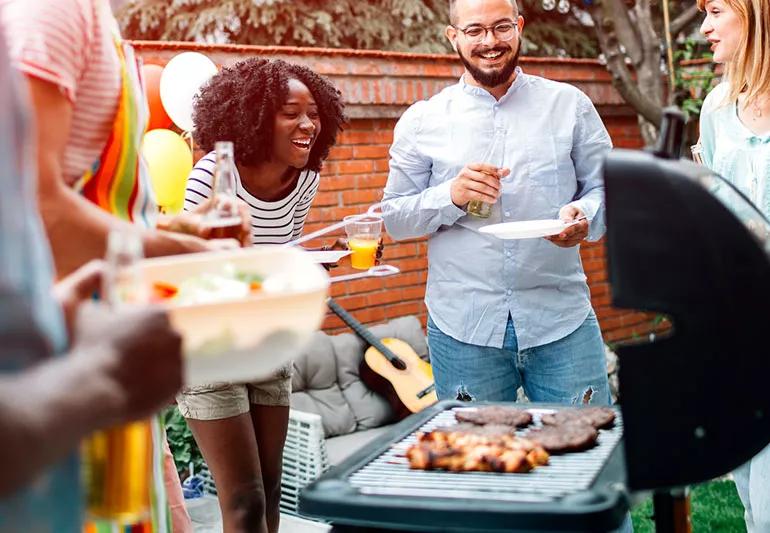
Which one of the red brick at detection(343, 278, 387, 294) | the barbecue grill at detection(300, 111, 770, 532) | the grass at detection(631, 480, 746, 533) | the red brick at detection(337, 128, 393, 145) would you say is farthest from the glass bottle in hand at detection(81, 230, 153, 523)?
the red brick at detection(337, 128, 393, 145)

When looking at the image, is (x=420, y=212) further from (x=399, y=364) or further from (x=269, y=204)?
(x=399, y=364)

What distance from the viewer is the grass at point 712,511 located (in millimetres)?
4746

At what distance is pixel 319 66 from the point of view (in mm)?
5906

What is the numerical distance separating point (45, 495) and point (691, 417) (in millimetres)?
1117

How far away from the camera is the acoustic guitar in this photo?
18.6 ft

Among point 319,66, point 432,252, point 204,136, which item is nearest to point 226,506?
point 432,252

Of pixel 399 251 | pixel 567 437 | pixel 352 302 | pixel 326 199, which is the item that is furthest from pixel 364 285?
pixel 567 437

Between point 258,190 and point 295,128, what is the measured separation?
0.86 feet

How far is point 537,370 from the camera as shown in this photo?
11.2 ft

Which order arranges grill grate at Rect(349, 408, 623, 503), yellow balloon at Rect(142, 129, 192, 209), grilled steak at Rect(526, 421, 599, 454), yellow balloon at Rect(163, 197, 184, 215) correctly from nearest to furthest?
grill grate at Rect(349, 408, 623, 503) → grilled steak at Rect(526, 421, 599, 454) → yellow balloon at Rect(142, 129, 192, 209) → yellow balloon at Rect(163, 197, 184, 215)

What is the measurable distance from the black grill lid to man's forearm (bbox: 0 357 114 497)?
99 cm

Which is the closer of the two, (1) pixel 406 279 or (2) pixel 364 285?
(2) pixel 364 285

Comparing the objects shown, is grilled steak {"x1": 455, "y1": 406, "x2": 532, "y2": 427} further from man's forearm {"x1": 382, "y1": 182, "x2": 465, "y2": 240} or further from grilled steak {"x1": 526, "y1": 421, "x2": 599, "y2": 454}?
man's forearm {"x1": 382, "y1": 182, "x2": 465, "y2": 240}

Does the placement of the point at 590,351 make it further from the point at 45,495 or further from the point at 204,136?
the point at 45,495
